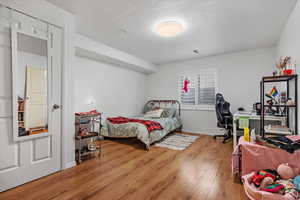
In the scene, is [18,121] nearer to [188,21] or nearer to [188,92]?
[188,21]

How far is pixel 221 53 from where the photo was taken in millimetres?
4203

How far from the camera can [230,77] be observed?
4.19 metres

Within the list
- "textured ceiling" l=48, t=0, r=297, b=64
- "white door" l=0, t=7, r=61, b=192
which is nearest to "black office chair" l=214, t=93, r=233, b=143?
"textured ceiling" l=48, t=0, r=297, b=64

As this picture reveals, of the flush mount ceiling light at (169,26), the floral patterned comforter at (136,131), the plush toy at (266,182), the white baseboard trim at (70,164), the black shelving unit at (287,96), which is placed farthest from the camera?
the floral patterned comforter at (136,131)

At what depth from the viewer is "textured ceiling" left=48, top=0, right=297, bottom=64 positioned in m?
2.05

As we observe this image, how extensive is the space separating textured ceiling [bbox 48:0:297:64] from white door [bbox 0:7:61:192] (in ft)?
1.76

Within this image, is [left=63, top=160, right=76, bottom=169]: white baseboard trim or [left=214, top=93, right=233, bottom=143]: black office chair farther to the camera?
[left=214, top=93, right=233, bottom=143]: black office chair

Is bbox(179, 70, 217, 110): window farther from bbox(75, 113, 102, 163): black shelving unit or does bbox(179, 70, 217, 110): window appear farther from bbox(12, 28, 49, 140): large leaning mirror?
bbox(12, 28, 49, 140): large leaning mirror

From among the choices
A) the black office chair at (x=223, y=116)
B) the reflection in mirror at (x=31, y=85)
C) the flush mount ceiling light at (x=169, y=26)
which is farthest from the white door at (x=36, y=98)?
the black office chair at (x=223, y=116)

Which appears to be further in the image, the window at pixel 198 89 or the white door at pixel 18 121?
the window at pixel 198 89

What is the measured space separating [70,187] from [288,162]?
2.50 metres

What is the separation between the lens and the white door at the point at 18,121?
1.72 meters

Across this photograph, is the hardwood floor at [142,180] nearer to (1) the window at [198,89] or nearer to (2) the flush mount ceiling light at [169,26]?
(1) the window at [198,89]

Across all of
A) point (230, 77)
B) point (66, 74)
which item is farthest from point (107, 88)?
point (230, 77)
